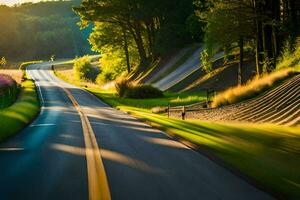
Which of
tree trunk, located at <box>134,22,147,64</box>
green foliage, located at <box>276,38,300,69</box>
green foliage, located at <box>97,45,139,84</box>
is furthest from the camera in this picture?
green foliage, located at <box>97,45,139,84</box>

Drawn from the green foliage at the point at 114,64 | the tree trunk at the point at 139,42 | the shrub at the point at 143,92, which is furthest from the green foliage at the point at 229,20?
the green foliage at the point at 114,64

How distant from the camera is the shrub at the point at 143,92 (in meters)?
54.1

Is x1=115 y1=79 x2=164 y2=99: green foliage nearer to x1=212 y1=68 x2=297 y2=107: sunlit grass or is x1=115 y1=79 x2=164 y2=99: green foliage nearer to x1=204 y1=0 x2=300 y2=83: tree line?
x1=204 y1=0 x2=300 y2=83: tree line

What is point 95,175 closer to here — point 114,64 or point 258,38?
point 258,38

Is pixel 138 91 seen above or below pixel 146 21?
below

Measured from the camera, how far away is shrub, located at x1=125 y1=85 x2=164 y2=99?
5406cm

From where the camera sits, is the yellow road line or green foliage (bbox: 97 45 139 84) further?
green foliage (bbox: 97 45 139 84)

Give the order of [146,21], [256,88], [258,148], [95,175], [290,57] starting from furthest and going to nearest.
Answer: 1. [146,21]
2. [290,57]
3. [256,88]
4. [258,148]
5. [95,175]

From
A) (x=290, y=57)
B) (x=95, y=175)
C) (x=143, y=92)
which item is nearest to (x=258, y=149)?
(x=95, y=175)

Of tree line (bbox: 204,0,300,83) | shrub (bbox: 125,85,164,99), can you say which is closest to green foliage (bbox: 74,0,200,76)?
shrub (bbox: 125,85,164,99)

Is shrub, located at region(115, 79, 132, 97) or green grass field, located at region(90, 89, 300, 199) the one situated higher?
shrub, located at region(115, 79, 132, 97)

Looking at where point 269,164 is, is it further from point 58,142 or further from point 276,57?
point 276,57

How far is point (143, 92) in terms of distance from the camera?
179ft

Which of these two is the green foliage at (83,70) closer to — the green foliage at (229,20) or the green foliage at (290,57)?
the green foliage at (229,20)
